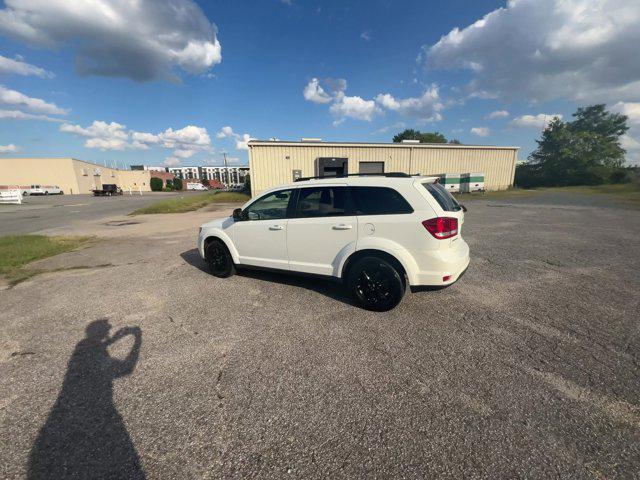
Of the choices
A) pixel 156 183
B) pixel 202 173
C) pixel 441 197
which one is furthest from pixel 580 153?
pixel 202 173

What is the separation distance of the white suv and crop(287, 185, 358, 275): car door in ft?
0.05

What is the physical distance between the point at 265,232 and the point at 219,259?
1.29 meters

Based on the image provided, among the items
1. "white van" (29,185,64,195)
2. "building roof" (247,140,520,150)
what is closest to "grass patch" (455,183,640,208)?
"building roof" (247,140,520,150)

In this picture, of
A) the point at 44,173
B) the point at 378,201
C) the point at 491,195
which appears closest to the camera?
the point at 378,201

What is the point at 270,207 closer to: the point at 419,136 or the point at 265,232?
the point at 265,232

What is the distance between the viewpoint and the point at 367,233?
3.68m

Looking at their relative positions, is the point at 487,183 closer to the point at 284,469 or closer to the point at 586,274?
the point at 586,274

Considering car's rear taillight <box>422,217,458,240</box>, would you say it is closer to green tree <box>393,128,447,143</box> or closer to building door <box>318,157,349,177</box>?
building door <box>318,157,349,177</box>

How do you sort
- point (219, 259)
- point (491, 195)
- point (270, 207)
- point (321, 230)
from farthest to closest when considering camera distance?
point (491, 195)
point (219, 259)
point (270, 207)
point (321, 230)

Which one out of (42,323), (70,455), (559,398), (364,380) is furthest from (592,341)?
(42,323)

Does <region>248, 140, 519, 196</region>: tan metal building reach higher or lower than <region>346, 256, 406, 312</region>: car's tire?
higher

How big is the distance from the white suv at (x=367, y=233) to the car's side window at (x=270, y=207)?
17 mm

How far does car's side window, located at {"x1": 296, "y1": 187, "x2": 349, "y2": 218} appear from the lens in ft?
12.8

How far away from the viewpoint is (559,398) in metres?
2.21
